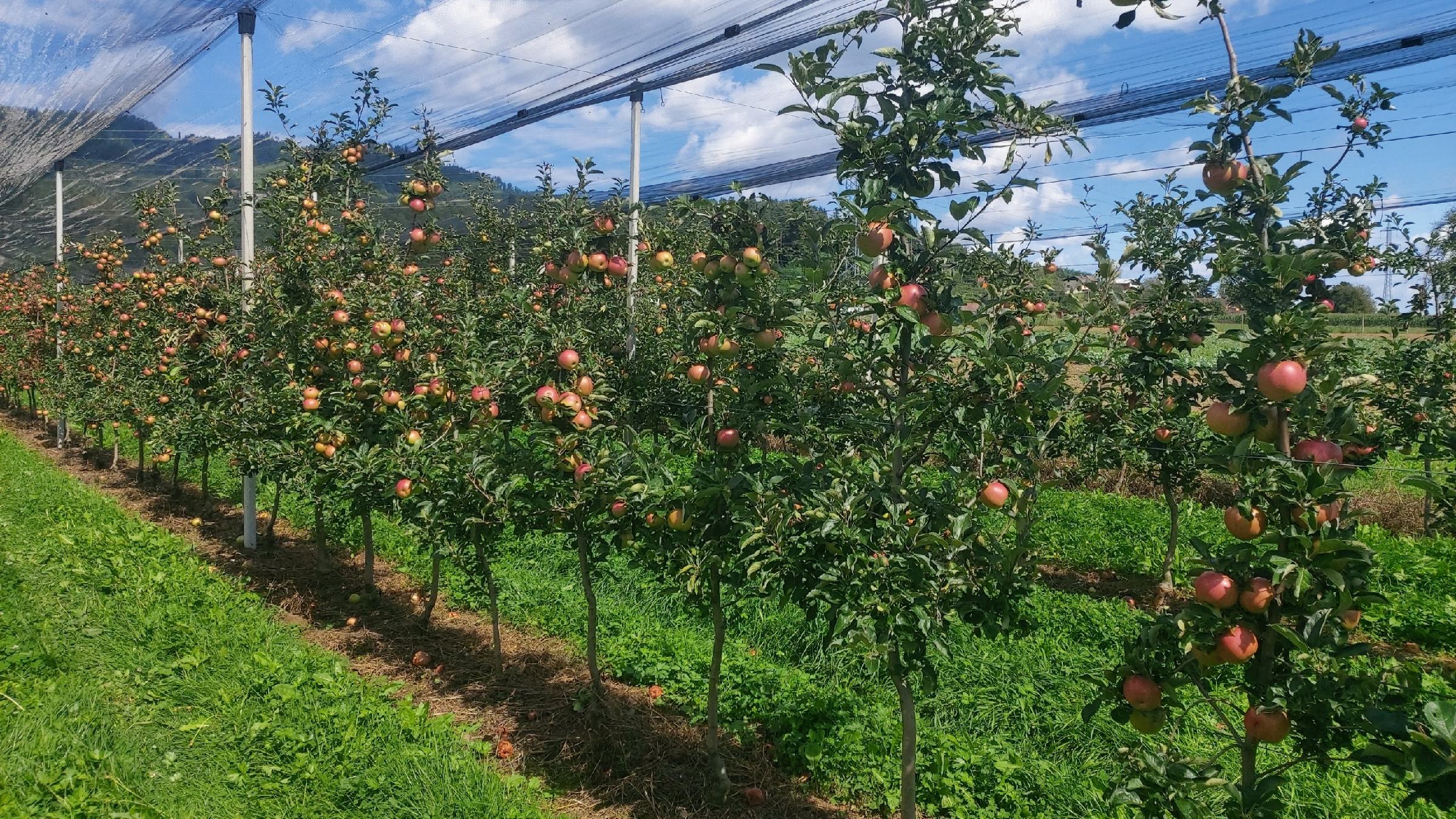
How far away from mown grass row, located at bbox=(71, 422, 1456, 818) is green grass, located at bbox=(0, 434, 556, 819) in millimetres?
1182

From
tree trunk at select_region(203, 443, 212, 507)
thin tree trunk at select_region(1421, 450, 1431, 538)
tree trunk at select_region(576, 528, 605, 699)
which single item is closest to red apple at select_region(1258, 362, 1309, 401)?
tree trunk at select_region(576, 528, 605, 699)

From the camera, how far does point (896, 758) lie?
3.76 metres

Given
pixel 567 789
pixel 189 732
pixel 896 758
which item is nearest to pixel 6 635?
pixel 189 732

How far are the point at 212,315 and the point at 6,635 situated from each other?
140 inches

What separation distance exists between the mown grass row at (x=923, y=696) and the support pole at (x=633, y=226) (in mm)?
1325

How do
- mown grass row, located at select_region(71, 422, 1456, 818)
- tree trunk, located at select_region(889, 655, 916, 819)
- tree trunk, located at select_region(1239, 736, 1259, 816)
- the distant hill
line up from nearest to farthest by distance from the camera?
tree trunk, located at select_region(1239, 736, 1259, 816) < tree trunk, located at select_region(889, 655, 916, 819) < mown grass row, located at select_region(71, 422, 1456, 818) < the distant hill

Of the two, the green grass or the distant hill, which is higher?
the distant hill

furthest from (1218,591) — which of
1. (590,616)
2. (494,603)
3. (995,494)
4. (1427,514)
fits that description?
(1427,514)

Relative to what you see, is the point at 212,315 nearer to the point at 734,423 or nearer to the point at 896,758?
the point at 734,423

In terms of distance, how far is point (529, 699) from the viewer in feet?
15.2

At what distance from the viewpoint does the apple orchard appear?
2008mm

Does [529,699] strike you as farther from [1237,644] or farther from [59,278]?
[59,278]

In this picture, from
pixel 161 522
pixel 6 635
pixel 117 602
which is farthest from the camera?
pixel 161 522

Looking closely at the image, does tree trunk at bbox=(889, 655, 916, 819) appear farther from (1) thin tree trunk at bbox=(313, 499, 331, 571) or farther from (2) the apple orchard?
(1) thin tree trunk at bbox=(313, 499, 331, 571)
